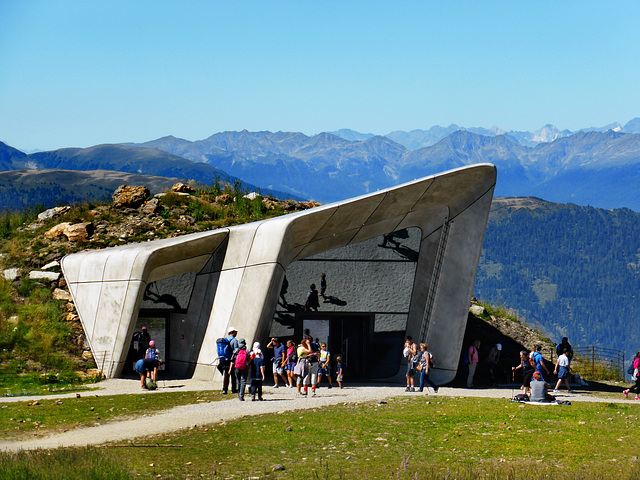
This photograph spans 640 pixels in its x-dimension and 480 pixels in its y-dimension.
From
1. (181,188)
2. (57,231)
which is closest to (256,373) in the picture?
(57,231)

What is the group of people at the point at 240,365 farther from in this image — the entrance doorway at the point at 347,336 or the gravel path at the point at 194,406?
the entrance doorway at the point at 347,336

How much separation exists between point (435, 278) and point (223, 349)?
A: 9238 millimetres

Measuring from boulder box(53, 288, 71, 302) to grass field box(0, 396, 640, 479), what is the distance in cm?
1573

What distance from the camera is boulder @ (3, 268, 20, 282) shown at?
31.5 meters

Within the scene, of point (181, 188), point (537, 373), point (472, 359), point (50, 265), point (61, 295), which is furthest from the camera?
point (181, 188)

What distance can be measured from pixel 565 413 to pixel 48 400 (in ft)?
40.7

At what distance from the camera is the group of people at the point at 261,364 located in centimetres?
1966

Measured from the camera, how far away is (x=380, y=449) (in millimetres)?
13211

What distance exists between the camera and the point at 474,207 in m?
26.7

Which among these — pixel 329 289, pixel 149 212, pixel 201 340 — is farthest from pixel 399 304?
pixel 149 212

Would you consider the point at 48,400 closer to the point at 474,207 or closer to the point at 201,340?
the point at 201,340

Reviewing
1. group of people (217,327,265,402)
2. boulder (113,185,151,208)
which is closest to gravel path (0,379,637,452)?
group of people (217,327,265,402)

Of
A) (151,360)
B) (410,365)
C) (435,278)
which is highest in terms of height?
(435,278)

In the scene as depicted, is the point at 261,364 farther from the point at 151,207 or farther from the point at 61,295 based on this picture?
the point at 151,207
